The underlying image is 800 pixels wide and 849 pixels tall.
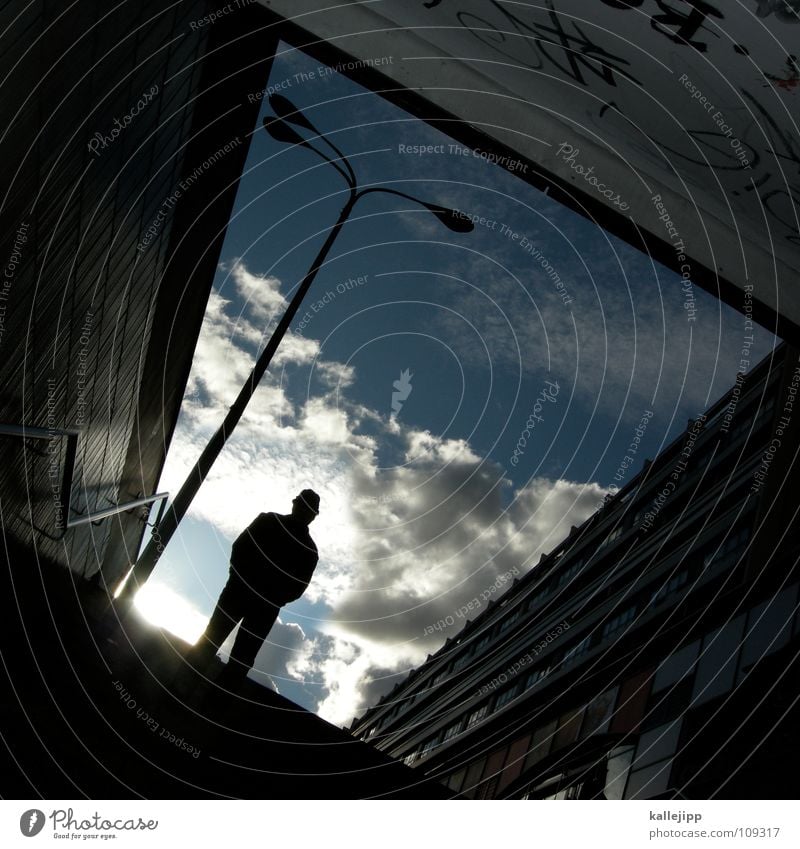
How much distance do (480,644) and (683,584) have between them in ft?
117

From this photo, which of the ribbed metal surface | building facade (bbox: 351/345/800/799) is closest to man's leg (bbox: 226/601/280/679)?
the ribbed metal surface

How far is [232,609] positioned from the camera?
378 cm

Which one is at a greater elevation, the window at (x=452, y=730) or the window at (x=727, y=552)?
the window at (x=727, y=552)

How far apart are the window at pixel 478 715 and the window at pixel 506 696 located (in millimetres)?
704

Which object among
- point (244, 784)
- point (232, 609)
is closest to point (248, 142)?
point (232, 609)

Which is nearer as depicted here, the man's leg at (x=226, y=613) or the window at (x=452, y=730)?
the man's leg at (x=226, y=613)

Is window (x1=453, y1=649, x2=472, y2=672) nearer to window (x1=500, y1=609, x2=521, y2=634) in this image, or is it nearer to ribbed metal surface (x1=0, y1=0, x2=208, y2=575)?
window (x1=500, y1=609, x2=521, y2=634)

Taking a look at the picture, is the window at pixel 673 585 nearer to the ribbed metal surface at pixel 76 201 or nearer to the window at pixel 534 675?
the window at pixel 534 675

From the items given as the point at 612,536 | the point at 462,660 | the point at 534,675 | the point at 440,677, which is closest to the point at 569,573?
the point at 612,536

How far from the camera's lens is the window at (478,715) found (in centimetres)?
4453

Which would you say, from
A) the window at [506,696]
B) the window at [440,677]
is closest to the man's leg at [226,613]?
the window at [506,696]

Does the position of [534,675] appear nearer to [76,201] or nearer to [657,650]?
[657,650]

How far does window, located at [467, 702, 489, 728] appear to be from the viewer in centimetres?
4453
